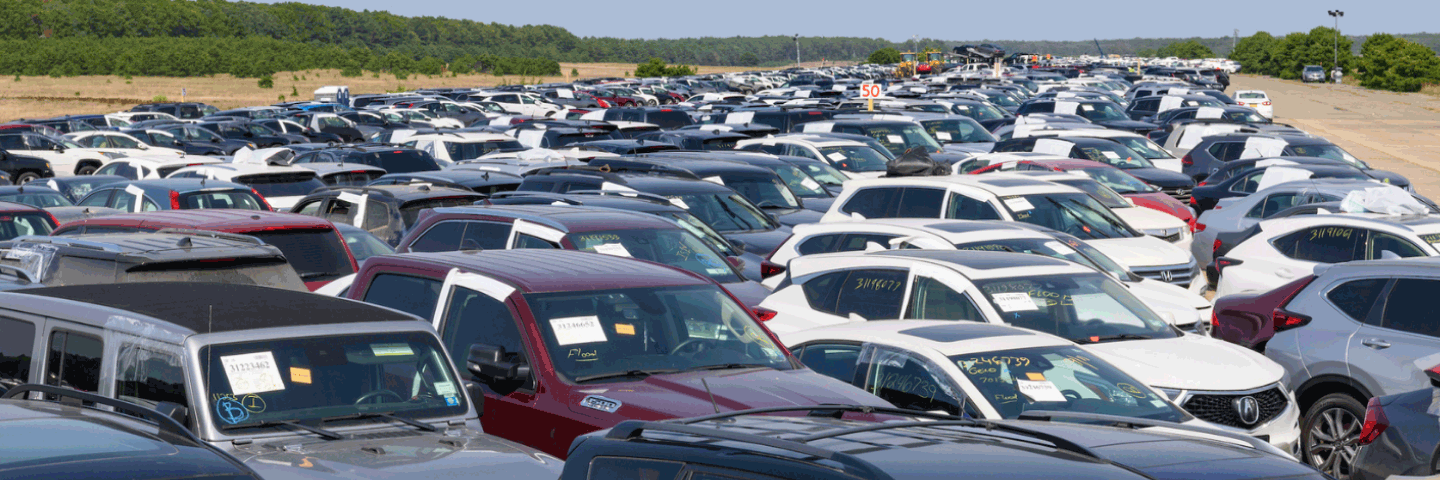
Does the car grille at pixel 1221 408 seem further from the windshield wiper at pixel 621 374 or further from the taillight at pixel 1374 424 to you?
the windshield wiper at pixel 621 374

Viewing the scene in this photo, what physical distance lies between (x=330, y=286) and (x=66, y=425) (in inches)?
211

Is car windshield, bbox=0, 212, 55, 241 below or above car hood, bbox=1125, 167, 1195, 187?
below

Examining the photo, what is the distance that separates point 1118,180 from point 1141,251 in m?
5.49

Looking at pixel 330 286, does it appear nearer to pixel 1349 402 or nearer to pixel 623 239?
pixel 623 239

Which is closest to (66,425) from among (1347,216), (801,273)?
(801,273)

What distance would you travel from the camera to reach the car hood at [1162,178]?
21.0 metres

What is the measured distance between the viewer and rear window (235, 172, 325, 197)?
18.1m

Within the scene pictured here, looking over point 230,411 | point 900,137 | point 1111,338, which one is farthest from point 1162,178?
point 230,411

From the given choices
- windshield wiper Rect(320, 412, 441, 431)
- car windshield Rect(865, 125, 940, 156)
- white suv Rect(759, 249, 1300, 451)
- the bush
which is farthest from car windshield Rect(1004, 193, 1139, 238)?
the bush

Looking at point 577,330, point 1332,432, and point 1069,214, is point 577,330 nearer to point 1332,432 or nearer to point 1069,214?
point 1332,432

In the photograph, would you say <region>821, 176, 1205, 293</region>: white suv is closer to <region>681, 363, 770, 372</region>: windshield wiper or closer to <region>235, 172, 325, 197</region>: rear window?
<region>681, 363, 770, 372</region>: windshield wiper

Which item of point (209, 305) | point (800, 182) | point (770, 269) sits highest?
point (800, 182)

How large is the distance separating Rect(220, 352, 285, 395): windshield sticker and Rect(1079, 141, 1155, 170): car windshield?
1809 cm

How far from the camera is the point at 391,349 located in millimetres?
6109
